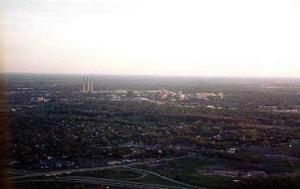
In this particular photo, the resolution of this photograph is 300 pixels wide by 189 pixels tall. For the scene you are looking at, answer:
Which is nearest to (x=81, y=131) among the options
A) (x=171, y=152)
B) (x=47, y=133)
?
(x=47, y=133)

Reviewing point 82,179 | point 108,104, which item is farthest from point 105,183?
point 108,104

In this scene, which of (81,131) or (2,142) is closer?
(2,142)

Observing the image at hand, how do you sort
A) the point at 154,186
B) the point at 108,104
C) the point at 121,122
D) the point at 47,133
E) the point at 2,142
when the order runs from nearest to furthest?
the point at 2,142, the point at 154,186, the point at 47,133, the point at 121,122, the point at 108,104

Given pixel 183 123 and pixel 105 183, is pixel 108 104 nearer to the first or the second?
pixel 183 123

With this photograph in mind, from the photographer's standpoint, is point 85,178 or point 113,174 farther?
point 113,174

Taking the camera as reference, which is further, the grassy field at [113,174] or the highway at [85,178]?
the grassy field at [113,174]

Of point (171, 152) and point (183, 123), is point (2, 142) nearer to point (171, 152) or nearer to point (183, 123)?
point (171, 152)

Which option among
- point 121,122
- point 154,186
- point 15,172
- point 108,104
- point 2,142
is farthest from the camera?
point 108,104

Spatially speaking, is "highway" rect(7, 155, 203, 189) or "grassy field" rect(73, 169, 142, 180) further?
"grassy field" rect(73, 169, 142, 180)

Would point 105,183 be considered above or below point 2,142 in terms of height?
below
